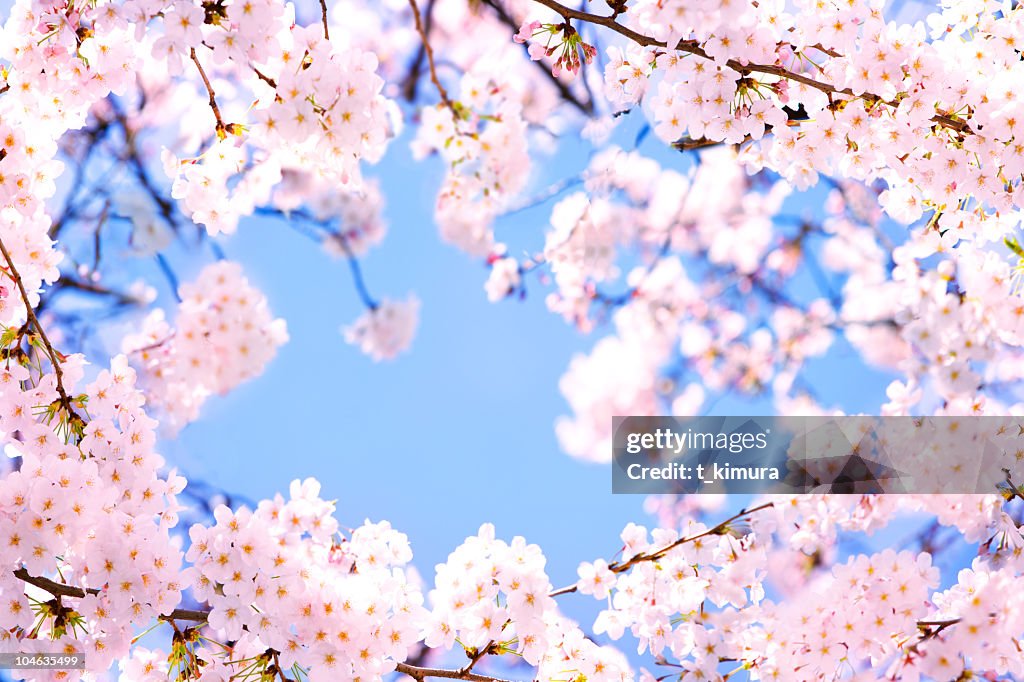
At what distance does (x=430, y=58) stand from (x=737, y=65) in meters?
1.41

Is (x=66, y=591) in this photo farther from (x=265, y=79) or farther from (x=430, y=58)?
(x=430, y=58)

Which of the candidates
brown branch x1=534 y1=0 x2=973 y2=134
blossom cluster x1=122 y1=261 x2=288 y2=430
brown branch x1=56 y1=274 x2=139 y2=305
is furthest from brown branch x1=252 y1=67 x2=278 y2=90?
brown branch x1=56 y1=274 x2=139 y2=305

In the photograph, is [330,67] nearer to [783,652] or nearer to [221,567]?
[221,567]

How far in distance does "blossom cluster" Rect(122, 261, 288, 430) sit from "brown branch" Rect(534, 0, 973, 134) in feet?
8.43

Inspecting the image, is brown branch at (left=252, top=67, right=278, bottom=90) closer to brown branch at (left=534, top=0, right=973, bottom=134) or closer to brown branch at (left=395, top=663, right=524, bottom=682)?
brown branch at (left=534, top=0, right=973, bottom=134)

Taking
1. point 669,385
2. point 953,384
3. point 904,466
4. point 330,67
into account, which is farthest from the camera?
point 669,385

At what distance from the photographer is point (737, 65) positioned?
2213 millimetres

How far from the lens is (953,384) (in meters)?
3.58

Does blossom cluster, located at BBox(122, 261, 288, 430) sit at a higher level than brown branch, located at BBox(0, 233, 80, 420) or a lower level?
higher

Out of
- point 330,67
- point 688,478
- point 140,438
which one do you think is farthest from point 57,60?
point 688,478

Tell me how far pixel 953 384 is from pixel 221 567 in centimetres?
317

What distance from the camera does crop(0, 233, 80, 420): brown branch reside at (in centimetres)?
227

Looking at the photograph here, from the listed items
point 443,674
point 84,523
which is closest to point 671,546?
point 443,674

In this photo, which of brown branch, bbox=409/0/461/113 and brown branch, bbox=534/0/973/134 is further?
brown branch, bbox=409/0/461/113
